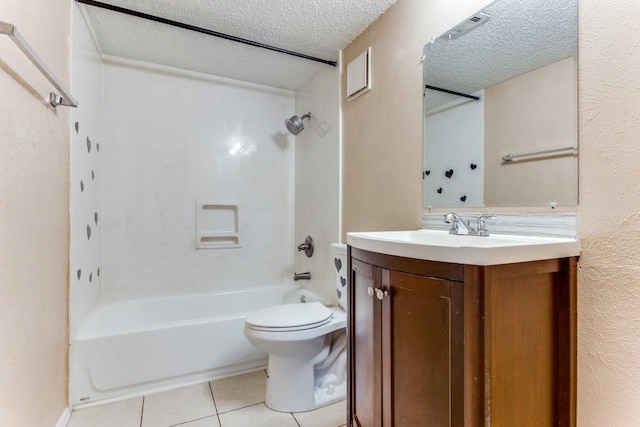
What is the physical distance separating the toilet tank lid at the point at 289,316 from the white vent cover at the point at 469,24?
1.45 m

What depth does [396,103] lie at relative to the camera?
5.49 ft

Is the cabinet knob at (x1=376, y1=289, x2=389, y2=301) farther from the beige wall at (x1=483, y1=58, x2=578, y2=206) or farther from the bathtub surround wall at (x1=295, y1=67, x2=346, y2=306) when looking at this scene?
the bathtub surround wall at (x1=295, y1=67, x2=346, y2=306)

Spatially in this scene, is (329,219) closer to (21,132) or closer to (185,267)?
(185,267)

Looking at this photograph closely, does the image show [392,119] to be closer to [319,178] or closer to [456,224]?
[456,224]

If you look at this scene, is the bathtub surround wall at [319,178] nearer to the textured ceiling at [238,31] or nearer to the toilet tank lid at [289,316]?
the textured ceiling at [238,31]

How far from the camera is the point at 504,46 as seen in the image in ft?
3.98

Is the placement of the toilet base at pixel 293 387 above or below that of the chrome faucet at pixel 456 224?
below

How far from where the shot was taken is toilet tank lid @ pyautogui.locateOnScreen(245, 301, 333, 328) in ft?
5.23

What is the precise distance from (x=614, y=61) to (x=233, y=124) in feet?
7.87

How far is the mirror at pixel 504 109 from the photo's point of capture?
3.33ft

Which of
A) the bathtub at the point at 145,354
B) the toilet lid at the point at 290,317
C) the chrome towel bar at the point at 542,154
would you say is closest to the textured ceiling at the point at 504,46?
the chrome towel bar at the point at 542,154

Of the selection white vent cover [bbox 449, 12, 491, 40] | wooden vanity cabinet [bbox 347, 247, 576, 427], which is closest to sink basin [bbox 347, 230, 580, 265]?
wooden vanity cabinet [bbox 347, 247, 576, 427]

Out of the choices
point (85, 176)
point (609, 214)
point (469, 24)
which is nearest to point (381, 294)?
point (609, 214)

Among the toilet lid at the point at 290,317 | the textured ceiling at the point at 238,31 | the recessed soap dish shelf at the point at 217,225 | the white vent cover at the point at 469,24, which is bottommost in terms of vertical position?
the toilet lid at the point at 290,317
